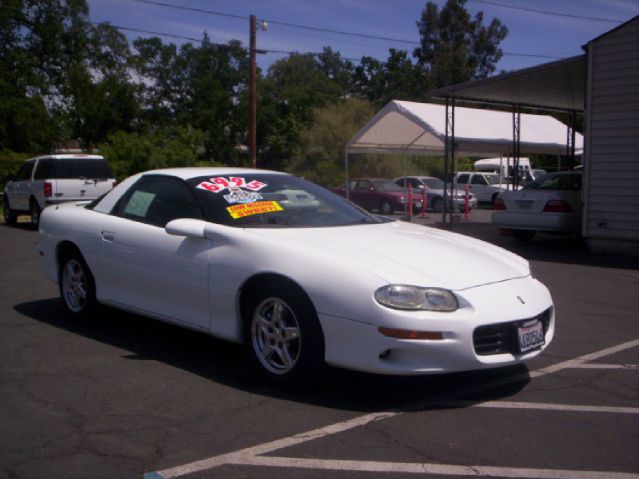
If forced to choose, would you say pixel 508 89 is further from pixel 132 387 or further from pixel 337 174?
pixel 337 174

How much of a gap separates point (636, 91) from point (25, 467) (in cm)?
1171

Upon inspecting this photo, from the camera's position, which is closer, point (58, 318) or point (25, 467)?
point (25, 467)

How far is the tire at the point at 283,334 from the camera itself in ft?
15.0

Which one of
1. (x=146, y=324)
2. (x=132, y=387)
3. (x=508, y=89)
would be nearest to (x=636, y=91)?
(x=508, y=89)

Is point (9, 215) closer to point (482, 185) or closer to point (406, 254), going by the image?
point (406, 254)

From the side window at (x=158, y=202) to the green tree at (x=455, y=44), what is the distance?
181 ft

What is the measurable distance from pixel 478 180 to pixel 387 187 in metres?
7.35

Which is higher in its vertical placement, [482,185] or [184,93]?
[184,93]

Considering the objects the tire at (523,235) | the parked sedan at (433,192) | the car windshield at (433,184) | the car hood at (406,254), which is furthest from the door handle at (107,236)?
the car windshield at (433,184)

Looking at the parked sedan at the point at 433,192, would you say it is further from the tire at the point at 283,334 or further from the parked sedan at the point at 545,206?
the tire at the point at 283,334

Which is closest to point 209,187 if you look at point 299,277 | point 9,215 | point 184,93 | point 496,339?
point 299,277

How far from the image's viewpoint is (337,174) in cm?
3672

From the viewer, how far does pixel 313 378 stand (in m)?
4.63

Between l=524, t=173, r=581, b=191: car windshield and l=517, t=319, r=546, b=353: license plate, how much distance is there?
9843 millimetres
